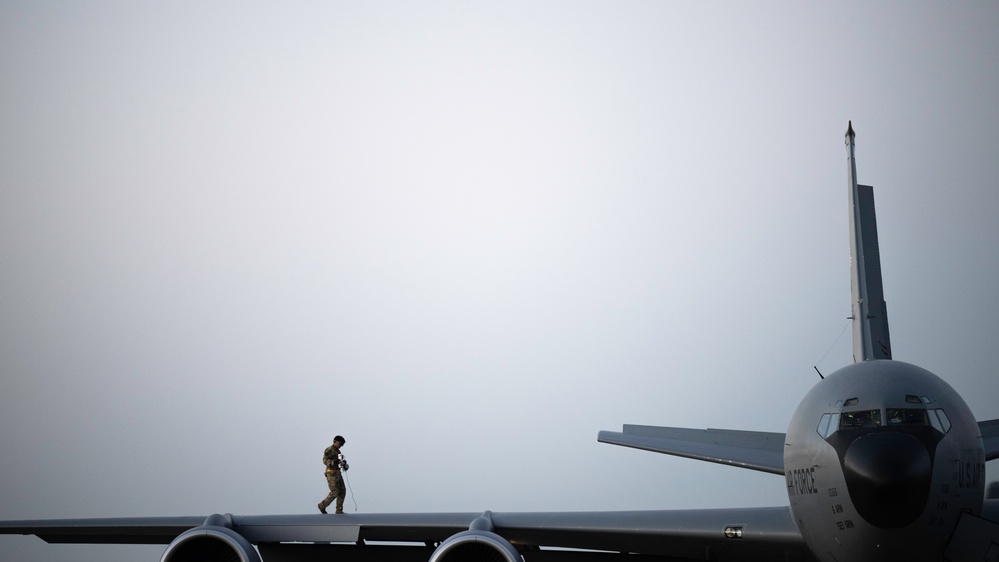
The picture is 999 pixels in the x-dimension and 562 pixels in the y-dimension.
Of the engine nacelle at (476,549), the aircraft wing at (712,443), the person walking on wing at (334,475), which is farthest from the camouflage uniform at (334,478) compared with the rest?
the aircraft wing at (712,443)

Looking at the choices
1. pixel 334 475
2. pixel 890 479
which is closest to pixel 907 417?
pixel 890 479

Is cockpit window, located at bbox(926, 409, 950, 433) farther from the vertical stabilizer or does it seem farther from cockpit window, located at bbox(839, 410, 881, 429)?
the vertical stabilizer

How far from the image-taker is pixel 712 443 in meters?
17.7

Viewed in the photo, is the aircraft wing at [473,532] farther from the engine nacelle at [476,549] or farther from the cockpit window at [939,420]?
the cockpit window at [939,420]

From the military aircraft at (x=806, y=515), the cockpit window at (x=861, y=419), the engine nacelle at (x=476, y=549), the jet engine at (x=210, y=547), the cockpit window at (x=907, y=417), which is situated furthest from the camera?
the jet engine at (x=210, y=547)

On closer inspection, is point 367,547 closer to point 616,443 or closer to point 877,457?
point 616,443

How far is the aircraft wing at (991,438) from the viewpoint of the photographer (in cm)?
1532

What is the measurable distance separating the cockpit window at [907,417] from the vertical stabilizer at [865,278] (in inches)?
162

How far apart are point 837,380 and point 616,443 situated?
5.00 m

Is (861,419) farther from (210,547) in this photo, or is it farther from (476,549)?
(210,547)

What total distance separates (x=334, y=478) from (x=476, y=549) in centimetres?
508

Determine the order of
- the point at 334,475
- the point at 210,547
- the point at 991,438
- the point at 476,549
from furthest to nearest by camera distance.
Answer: the point at 334,475, the point at 210,547, the point at 476,549, the point at 991,438

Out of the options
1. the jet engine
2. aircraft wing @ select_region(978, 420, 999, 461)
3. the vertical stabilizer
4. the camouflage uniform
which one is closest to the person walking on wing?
the camouflage uniform

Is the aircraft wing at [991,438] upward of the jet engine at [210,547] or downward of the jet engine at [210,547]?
upward
